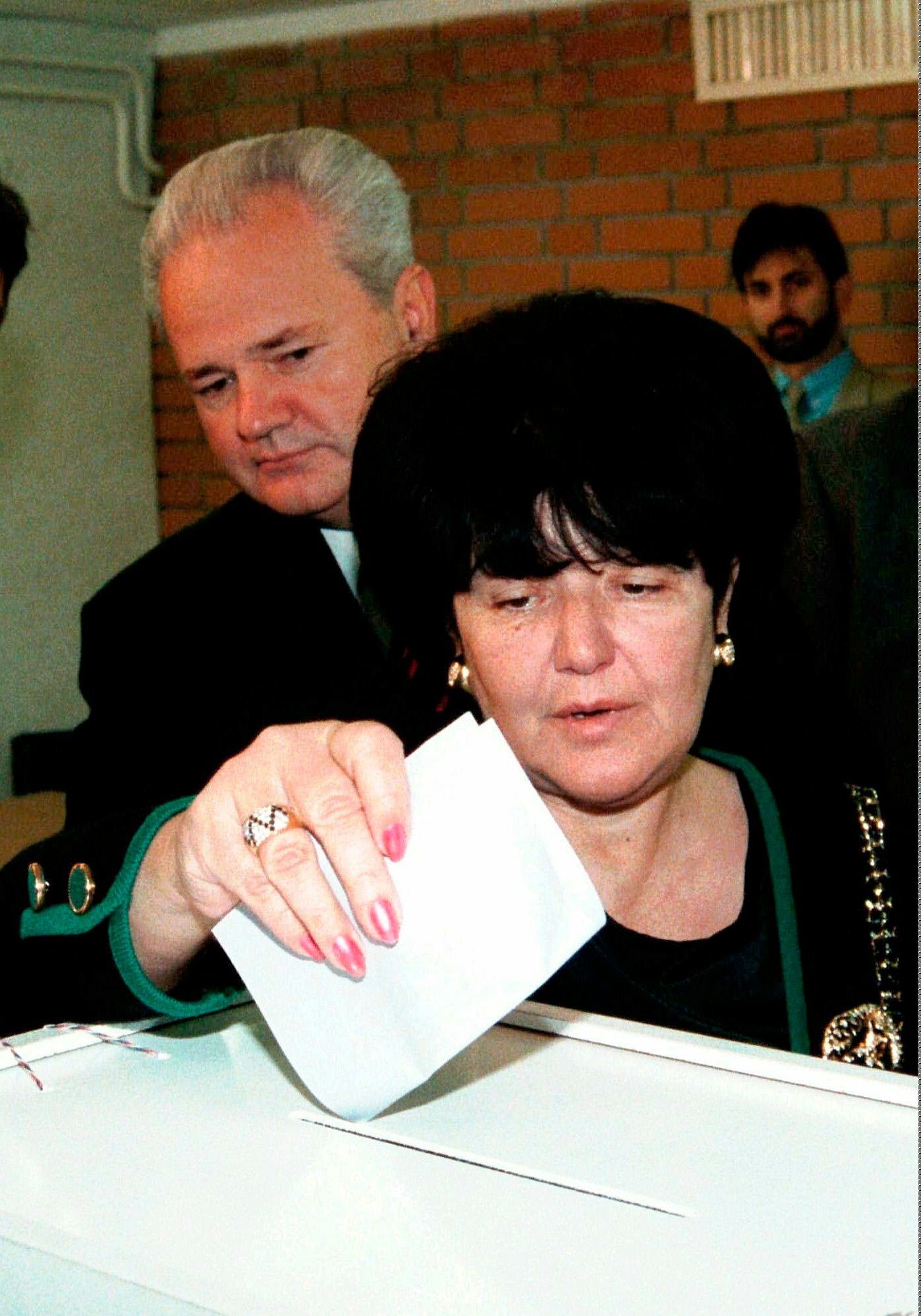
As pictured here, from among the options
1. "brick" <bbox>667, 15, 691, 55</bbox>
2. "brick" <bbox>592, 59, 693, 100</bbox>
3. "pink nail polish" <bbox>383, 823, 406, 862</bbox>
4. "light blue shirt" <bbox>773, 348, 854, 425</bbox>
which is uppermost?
"brick" <bbox>667, 15, 691, 55</bbox>

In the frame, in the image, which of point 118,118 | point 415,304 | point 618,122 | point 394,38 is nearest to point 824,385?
point 618,122

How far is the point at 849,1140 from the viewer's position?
688 millimetres

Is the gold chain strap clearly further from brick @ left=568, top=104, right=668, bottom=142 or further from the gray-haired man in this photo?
brick @ left=568, top=104, right=668, bottom=142

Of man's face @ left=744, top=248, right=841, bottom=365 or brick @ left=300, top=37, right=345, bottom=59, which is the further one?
brick @ left=300, top=37, right=345, bottom=59

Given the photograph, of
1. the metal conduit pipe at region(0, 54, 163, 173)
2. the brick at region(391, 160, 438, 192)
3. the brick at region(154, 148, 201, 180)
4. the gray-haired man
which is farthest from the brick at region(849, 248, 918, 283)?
the gray-haired man

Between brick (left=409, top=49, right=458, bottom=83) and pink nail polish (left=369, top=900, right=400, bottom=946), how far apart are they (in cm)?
462

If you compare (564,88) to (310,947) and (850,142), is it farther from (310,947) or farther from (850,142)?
(310,947)

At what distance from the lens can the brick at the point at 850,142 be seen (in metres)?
4.31

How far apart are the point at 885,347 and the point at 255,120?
223 centimetres

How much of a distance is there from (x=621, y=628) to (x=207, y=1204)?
0.61m

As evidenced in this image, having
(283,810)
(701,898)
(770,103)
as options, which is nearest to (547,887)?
(283,810)

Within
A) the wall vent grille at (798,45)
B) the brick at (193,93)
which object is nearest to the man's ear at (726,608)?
the wall vent grille at (798,45)

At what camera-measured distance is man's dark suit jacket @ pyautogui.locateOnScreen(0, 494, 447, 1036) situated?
4.81 feet

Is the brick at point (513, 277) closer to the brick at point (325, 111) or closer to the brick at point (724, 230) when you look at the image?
the brick at point (724, 230)
